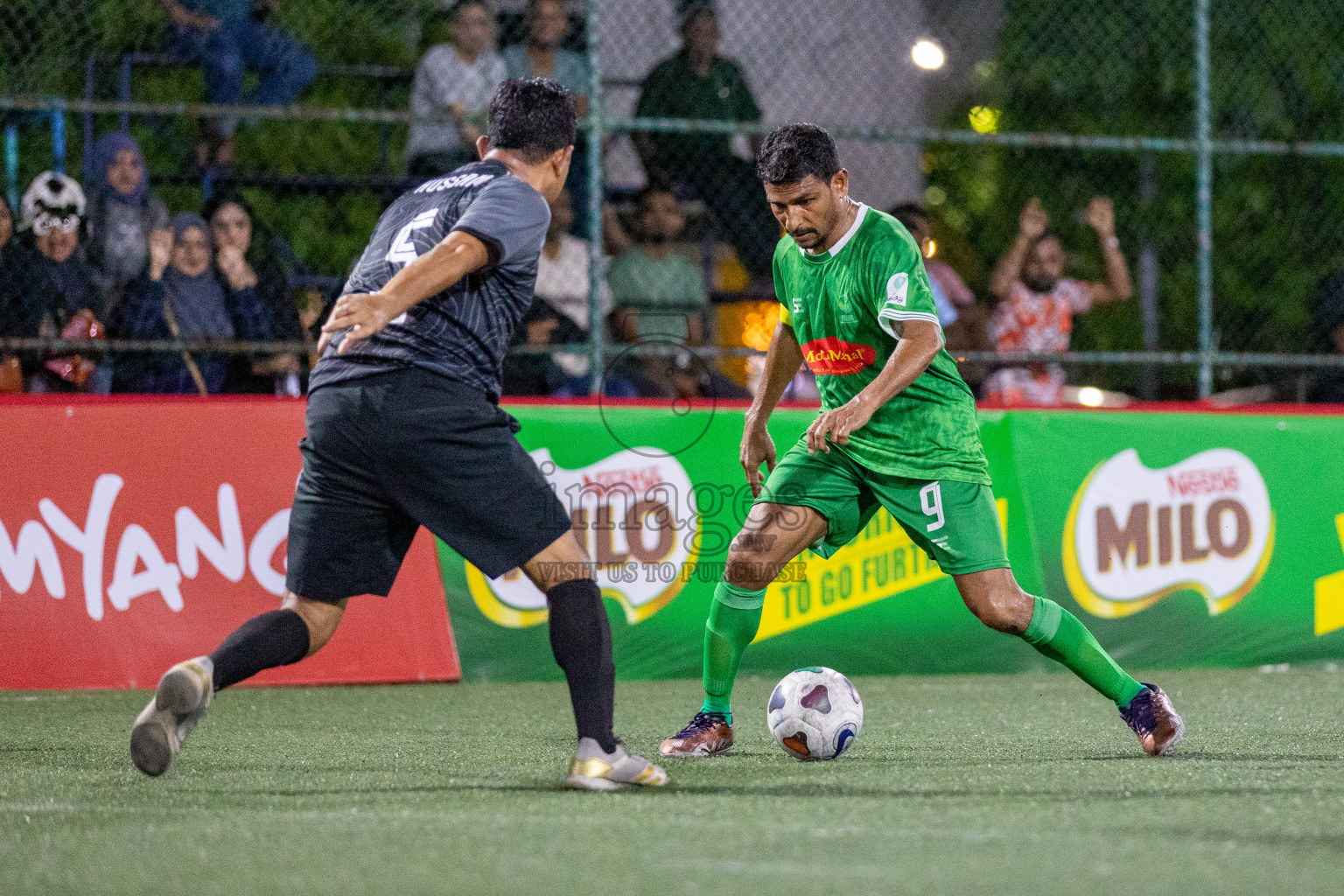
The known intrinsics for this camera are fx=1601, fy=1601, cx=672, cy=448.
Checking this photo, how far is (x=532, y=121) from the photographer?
4.41 meters

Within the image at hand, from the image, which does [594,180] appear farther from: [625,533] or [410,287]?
[410,287]

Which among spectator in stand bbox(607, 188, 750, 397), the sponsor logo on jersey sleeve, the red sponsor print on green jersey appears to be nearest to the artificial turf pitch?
the red sponsor print on green jersey

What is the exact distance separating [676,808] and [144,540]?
427 centimetres

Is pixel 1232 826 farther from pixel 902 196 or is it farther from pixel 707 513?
pixel 902 196

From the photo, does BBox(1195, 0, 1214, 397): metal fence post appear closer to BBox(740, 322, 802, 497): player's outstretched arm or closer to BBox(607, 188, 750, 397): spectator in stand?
BBox(607, 188, 750, 397): spectator in stand

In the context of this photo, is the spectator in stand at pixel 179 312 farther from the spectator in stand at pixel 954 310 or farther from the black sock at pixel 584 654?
the black sock at pixel 584 654

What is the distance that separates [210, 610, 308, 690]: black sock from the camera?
14.5 ft

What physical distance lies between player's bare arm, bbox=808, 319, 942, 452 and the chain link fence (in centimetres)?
365

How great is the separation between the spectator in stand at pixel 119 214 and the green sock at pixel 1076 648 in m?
5.37

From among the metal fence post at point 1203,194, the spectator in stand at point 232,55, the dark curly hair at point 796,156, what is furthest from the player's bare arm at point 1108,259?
the dark curly hair at point 796,156

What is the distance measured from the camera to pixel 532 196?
4309 mm

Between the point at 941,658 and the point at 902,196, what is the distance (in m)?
5.95

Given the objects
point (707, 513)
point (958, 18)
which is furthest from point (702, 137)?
point (958, 18)

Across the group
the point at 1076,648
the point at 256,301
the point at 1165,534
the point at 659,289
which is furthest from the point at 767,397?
the point at 256,301
